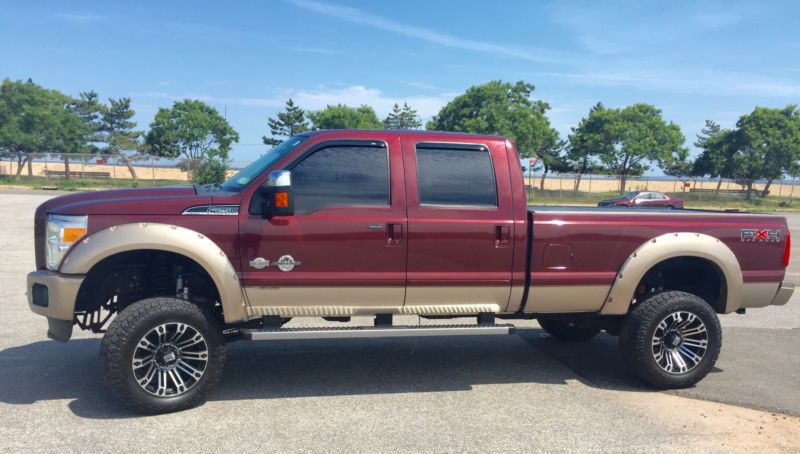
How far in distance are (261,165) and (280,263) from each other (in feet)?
2.91

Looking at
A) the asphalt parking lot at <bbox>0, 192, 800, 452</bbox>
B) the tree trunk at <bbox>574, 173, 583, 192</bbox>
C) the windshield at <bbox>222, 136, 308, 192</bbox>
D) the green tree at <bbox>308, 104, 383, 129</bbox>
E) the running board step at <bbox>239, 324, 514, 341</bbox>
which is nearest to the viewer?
the asphalt parking lot at <bbox>0, 192, 800, 452</bbox>

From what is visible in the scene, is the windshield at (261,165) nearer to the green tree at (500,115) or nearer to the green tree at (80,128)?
the green tree at (80,128)

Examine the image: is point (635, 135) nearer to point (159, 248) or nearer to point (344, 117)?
point (344, 117)

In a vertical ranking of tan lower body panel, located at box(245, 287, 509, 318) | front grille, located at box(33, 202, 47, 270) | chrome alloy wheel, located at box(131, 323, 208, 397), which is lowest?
chrome alloy wheel, located at box(131, 323, 208, 397)

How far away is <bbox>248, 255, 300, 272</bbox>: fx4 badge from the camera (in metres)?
4.36

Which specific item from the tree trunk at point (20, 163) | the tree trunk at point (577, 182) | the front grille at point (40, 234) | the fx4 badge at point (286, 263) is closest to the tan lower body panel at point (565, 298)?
the fx4 badge at point (286, 263)

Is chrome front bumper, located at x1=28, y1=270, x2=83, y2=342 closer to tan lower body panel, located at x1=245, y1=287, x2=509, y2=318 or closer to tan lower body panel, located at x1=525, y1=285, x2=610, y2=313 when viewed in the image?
tan lower body panel, located at x1=245, y1=287, x2=509, y2=318

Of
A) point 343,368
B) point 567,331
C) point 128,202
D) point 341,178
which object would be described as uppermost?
point 341,178

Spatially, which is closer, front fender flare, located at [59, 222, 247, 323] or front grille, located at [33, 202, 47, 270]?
front fender flare, located at [59, 222, 247, 323]

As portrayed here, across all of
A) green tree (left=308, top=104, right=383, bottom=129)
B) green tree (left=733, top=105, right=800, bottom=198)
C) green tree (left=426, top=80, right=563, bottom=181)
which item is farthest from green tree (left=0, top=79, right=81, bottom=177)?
green tree (left=733, top=105, right=800, bottom=198)

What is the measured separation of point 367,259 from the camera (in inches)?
178

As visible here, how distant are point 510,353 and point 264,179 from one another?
3.15m

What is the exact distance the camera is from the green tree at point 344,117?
5831 centimetres

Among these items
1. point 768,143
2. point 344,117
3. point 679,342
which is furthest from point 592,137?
point 679,342
